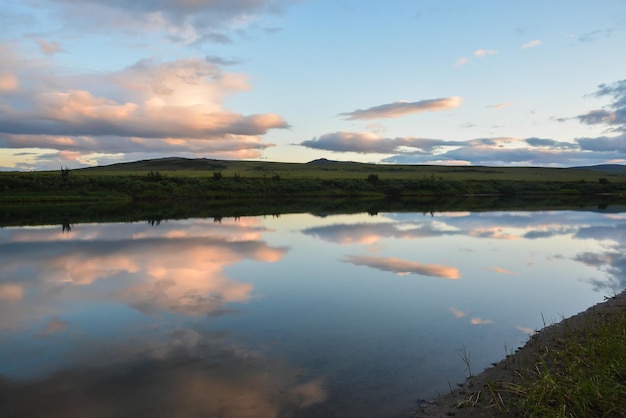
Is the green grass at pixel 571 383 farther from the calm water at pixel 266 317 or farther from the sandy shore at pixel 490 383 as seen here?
the calm water at pixel 266 317

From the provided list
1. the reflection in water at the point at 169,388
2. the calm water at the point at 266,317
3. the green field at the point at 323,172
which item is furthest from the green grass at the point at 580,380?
the green field at the point at 323,172

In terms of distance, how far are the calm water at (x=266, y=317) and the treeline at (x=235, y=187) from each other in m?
27.0

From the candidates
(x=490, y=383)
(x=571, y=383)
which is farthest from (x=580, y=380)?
(x=490, y=383)

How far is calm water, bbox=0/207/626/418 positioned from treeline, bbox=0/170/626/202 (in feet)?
88.6

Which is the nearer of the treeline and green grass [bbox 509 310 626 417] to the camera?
green grass [bbox 509 310 626 417]

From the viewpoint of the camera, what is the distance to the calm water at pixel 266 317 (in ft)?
22.4

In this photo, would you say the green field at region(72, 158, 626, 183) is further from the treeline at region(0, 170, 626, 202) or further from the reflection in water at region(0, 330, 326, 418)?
the reflection in water at region(0, 330, 326, 418)

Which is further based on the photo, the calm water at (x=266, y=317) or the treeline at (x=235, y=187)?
the treeline at (x=235, y=187)

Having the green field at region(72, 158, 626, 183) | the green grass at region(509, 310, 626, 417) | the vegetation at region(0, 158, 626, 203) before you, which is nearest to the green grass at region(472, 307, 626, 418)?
the green grass at region(509, 310, 626, 417)

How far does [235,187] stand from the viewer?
60.6 meters

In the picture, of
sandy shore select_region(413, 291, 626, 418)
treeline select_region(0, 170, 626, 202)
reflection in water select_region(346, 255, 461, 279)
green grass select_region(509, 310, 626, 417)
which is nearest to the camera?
green grass select_region(509, 310, 626, 417)

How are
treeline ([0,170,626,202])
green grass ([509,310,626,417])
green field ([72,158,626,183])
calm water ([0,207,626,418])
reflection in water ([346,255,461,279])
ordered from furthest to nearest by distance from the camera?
1. green field ([72,158,626,183])
2. treeline ([0,170,626,202])
3. reflection in water ([346,255,461,279])
4. calm water ([0,207,626,418])
5. green grass ([509,310,626,417])

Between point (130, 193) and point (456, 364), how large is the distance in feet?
163

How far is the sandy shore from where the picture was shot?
621cm
